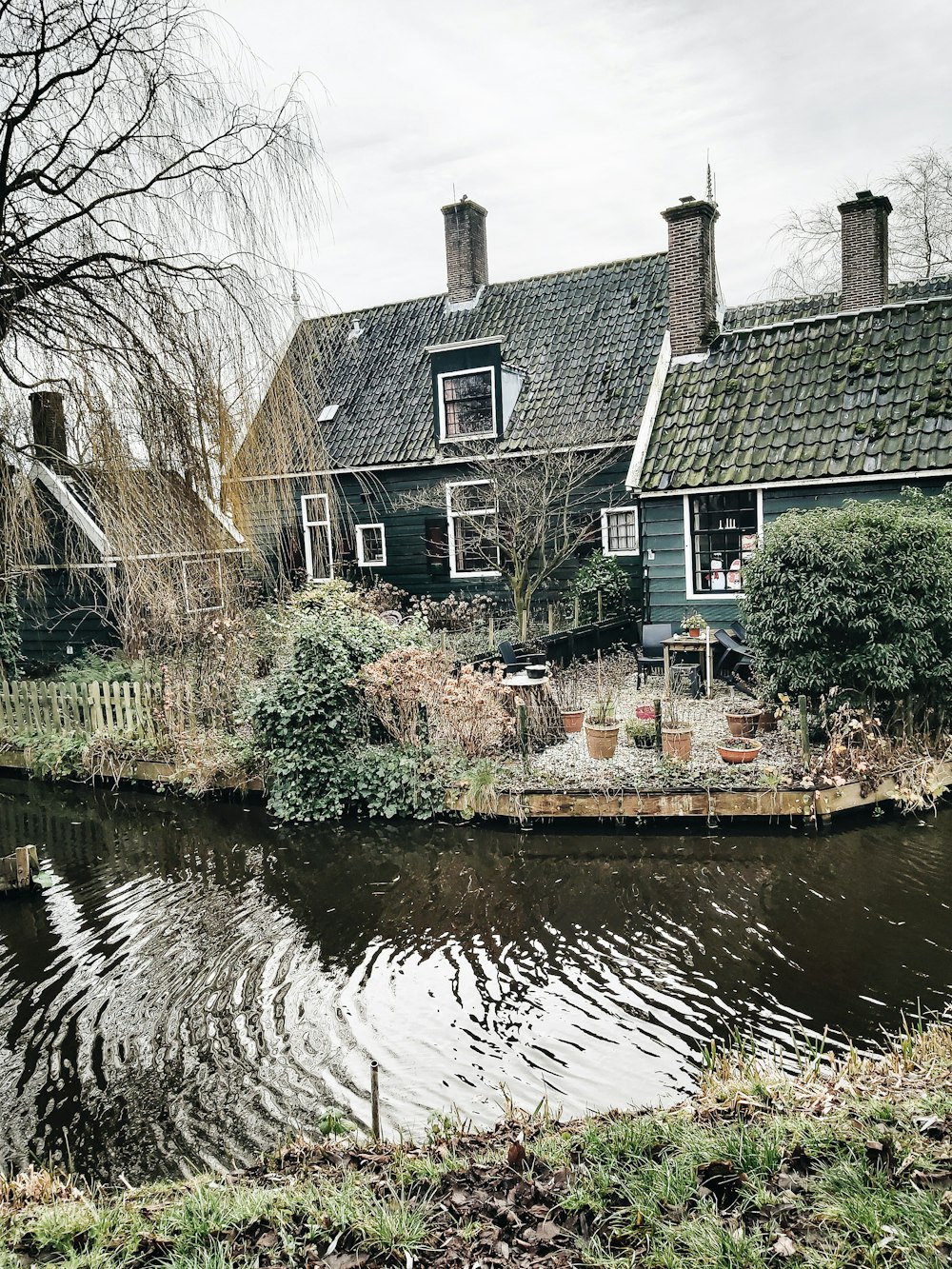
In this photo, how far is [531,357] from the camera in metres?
20.9

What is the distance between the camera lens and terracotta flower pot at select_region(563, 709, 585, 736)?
39.5 feet

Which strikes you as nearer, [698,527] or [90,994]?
[90,994]

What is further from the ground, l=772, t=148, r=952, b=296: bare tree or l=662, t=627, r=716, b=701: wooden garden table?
l=772, t=148, r=952, b=296: bare tree

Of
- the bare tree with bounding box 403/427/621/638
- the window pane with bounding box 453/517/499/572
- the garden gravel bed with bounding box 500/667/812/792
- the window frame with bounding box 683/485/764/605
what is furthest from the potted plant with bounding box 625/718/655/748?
the window pane with bounding box 453/517/499/572

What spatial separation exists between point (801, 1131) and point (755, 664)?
26.3 feet

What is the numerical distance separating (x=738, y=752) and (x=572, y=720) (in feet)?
8.91

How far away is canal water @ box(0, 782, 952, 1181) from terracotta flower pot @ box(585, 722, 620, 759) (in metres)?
1.21

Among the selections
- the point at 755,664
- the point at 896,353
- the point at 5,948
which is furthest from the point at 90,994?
the point at 896,353

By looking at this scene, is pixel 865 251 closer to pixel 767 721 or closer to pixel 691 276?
pixel 691 276

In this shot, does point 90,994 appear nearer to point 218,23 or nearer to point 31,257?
point 31,257

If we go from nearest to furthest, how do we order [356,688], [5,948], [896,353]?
[5,948] < [356,688] < [896,353]

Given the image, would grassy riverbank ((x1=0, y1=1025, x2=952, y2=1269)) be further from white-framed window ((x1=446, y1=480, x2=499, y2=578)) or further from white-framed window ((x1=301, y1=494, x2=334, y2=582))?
white-framed window ((x1=446, y1=480, x2=499, y2=578))

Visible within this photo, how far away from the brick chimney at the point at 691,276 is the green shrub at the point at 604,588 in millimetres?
4248

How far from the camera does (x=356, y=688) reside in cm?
1099
